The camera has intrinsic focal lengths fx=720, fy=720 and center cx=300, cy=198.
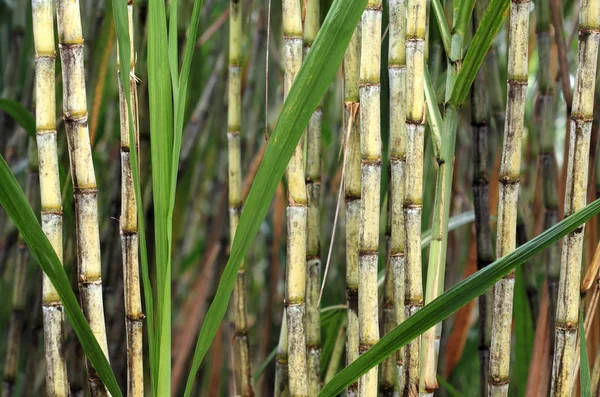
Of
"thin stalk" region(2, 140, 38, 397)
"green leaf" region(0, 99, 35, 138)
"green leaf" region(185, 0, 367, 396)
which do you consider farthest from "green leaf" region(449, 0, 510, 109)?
"thin stalk" region(2, 140, 38, 397)

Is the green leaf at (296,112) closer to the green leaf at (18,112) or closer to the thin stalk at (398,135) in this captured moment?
the thin stalk at (398,135)

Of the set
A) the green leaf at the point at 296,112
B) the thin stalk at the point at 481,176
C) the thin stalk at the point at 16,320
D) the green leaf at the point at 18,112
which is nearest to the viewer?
Result: the green leaf at the point at 296,112

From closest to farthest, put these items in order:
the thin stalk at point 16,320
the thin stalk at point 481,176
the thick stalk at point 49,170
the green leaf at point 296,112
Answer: the green leaf at point 296,112 → the thick stalk at point 49,170 → the thin stalk at point 481,176 → the thin stalk at point 16,320

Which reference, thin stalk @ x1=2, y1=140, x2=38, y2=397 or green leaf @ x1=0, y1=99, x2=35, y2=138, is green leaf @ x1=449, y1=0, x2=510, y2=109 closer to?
green leaf @ x1=0, y1=99, x2=35, y2=138

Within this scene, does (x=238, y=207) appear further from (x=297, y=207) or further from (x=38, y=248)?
(x=38, y=248)

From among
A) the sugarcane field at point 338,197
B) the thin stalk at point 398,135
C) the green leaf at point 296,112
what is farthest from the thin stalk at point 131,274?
the thin stalk at point 398,135

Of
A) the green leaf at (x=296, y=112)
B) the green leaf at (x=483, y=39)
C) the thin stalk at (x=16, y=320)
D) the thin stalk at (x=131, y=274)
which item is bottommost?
the thin stalk at (x=16, y=320)

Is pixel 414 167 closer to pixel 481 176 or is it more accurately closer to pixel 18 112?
pixel 481 176

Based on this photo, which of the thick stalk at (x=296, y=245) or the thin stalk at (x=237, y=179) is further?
the thin stalk at (x=237, y=179)

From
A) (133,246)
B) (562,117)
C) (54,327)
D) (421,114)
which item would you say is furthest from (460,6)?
(562,117)
